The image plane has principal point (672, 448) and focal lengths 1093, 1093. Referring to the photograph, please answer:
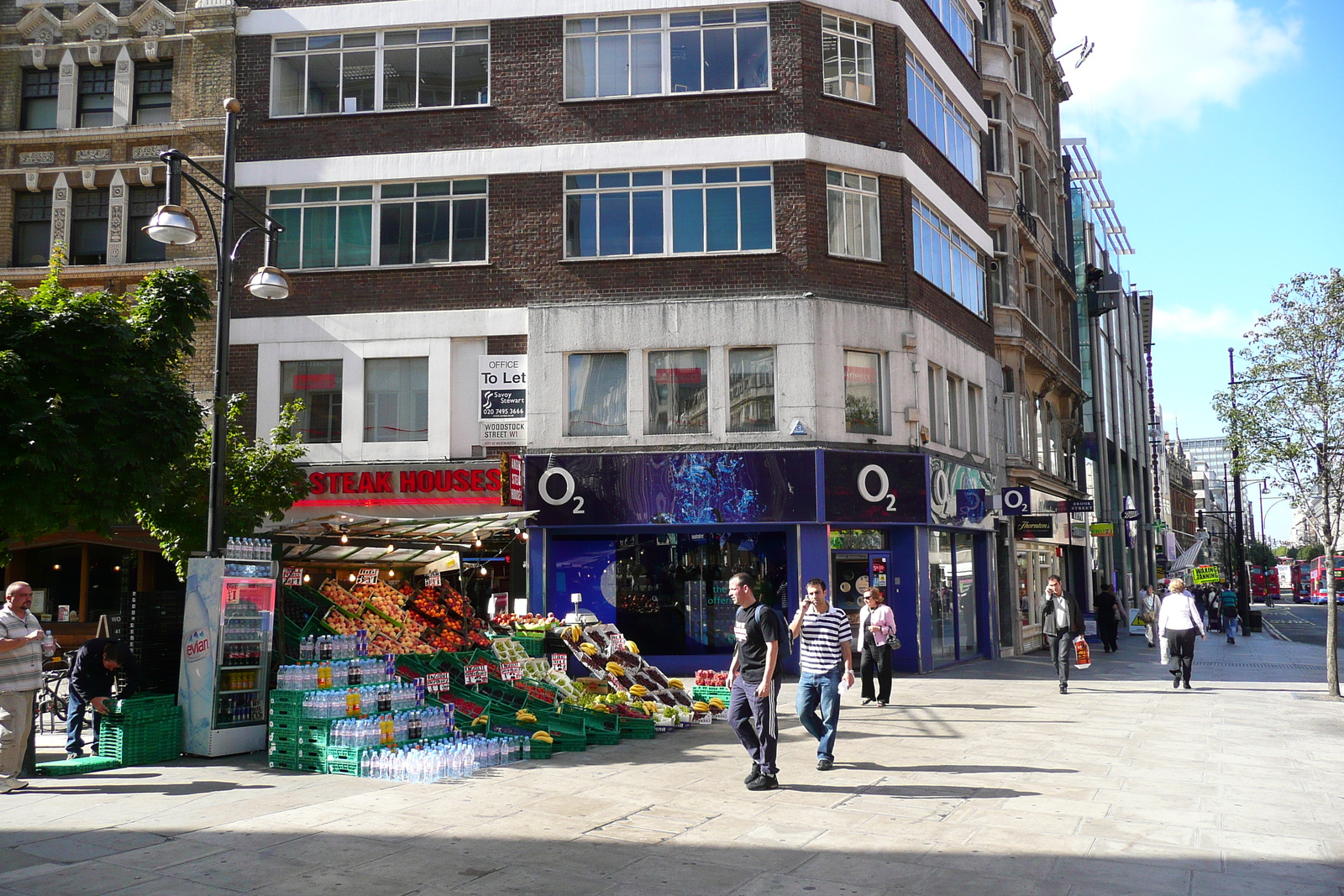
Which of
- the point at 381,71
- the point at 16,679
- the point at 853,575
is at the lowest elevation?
the point at 16,679

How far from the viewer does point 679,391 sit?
21266 mm

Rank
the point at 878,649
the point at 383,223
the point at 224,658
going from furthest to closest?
the point at 383,223
the point at 878,649
the point at 224,658

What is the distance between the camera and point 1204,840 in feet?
25.1

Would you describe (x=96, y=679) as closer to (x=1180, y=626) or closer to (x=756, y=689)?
(x=756, y=689)

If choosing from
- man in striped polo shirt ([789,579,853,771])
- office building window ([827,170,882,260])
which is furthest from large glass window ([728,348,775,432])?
man in striped polo shirt ([789,579,853,771])

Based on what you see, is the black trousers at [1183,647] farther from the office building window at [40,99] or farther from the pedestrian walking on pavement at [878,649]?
the office building window at [40,99]

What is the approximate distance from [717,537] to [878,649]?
5.56 m

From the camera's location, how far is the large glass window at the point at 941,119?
23.9 meters

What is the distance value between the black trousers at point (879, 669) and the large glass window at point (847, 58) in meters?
11.6

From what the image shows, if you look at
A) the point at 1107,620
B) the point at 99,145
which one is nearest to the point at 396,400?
the point at 99,145

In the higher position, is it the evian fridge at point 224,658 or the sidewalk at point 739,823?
the evian fridge at point 224,658

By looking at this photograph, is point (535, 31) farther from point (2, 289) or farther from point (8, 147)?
point (2, 289)

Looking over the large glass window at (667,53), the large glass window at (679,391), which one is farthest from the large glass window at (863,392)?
the large glass window at (667,53)

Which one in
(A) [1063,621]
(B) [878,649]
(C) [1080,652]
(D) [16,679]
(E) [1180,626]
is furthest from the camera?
(C) [1080,652]
